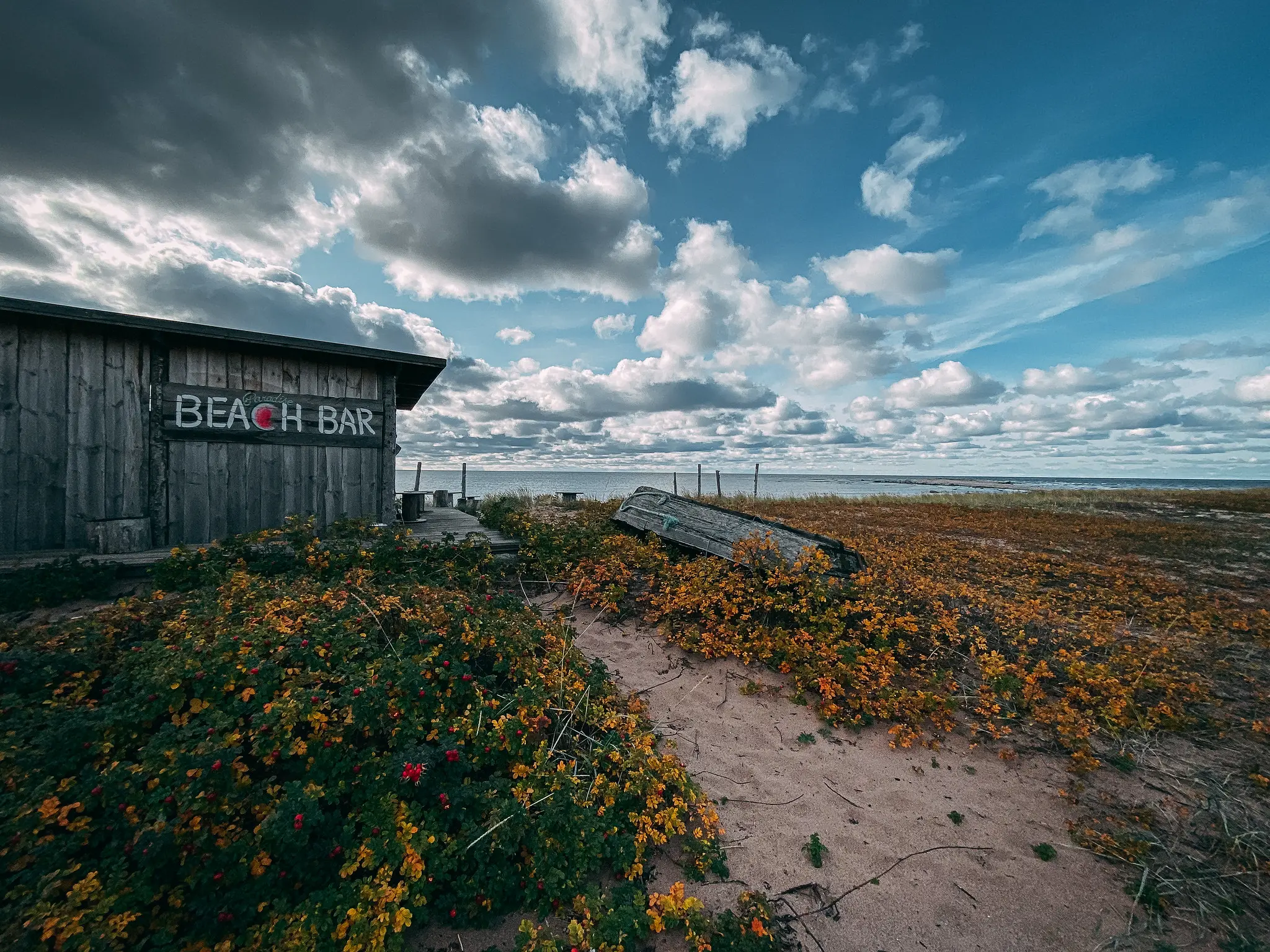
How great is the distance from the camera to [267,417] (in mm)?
6996

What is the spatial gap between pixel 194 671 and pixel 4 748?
66cm

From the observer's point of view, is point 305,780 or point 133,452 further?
point 133,452

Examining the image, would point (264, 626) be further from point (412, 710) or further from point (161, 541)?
point (161, 541)

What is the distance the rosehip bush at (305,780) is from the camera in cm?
194

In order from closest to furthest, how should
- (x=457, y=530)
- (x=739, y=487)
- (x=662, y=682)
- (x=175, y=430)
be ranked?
1. (x=662, y=682)
2. (x=175, y=430)
3. (x=457, y=530)
4. (x=739, y=487)

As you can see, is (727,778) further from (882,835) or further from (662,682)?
(662,682)

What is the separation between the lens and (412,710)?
9.56 ft

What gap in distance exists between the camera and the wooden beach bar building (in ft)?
19.1

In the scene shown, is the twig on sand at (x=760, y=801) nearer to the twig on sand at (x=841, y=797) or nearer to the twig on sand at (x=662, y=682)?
the twig on sand at (x=841, y=797)

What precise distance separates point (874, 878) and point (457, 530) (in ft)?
24.1

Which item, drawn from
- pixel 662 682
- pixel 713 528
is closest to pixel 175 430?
pixel 662 682

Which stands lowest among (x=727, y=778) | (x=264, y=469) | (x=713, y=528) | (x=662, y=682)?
(x=727, y=778)

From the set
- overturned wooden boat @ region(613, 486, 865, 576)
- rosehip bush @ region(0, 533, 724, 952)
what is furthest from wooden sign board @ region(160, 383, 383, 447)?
overturned wooden boat @ region(613, 486, 865, 576)

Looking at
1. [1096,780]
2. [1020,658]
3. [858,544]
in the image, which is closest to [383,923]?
[1096,780]
